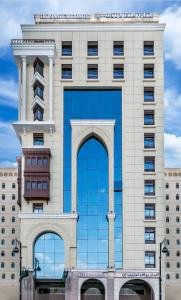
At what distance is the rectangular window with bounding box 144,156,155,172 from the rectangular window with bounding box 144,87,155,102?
6472 millimetres

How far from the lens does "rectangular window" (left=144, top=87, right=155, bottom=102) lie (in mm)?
79938

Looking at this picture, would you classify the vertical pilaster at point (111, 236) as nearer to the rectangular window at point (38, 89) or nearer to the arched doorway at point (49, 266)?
the arched doorway at point (49, 266)

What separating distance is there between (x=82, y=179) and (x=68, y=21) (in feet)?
59.1

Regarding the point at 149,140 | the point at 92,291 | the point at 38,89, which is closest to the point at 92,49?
the point at 38,89

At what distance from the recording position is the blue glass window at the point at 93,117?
254 feet

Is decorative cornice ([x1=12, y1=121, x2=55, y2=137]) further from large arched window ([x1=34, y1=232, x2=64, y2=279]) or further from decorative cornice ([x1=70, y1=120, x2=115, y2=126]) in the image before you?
large arched window ([x1=34, y1=232, x2=64, y2=279])

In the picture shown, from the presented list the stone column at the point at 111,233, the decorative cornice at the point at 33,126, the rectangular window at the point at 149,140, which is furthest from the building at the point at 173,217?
the decorative cornice at the point at 33,126

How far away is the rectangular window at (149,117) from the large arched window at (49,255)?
15815 mm

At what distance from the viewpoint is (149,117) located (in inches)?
3137

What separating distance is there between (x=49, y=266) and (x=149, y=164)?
1534 cm

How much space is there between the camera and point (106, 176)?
Answer: 78.7 m

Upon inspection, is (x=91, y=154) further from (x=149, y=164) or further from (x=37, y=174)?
(x=37, y=174)

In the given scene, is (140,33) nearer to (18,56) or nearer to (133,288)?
(18,56)

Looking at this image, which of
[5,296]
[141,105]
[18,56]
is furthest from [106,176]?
[5,296]
